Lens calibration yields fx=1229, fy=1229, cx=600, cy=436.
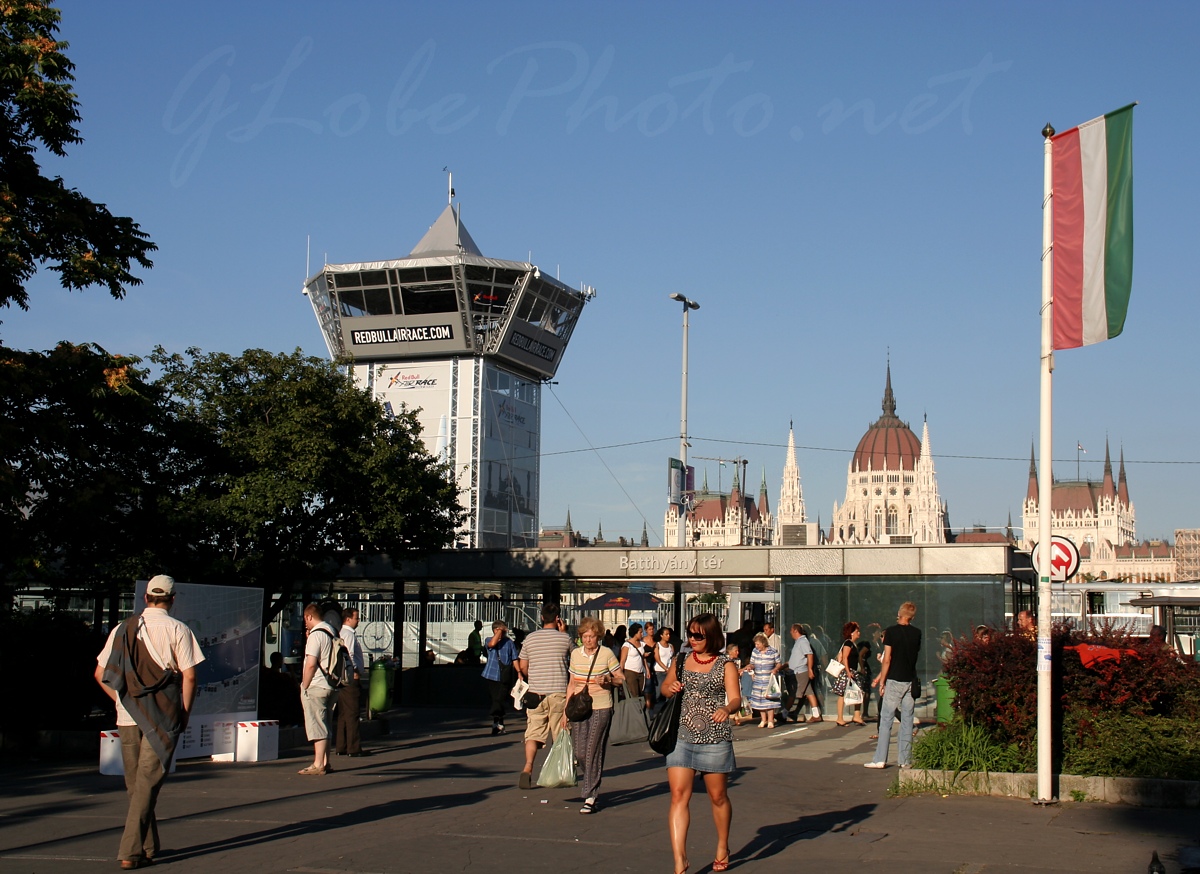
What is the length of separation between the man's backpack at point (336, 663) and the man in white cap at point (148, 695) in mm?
4889

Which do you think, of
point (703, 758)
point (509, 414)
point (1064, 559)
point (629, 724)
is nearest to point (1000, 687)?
point (629, 724)

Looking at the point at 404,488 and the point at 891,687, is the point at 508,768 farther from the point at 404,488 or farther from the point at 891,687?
the point at 404,488

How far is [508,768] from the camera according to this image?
1362 cm

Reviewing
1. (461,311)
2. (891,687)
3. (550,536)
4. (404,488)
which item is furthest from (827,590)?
(550,536)

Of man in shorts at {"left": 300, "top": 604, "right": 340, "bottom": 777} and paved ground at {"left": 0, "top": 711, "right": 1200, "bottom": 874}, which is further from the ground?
man in shorts at {"left": 300, "top": 604, "right": 340, "bottom": 777}

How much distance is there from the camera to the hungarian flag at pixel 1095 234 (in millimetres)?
10625

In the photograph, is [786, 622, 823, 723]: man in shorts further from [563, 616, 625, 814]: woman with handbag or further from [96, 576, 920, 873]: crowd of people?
[563, 616, 625, 814]: woman with handbag

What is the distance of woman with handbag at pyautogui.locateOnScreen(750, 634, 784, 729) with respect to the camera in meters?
19.0

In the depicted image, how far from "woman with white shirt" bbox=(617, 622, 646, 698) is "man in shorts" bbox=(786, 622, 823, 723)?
2.61 meters

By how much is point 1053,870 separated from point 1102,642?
4.45m

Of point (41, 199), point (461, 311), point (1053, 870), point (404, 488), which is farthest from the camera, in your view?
point (461, 311)

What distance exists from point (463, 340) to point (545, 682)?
7155 cm

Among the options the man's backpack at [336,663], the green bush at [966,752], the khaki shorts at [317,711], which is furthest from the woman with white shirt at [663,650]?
the green bush at [966,752]

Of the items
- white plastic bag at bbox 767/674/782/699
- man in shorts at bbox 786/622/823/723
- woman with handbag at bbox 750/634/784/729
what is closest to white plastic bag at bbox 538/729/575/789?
woman with handbag at bbox 750/634/784/729
